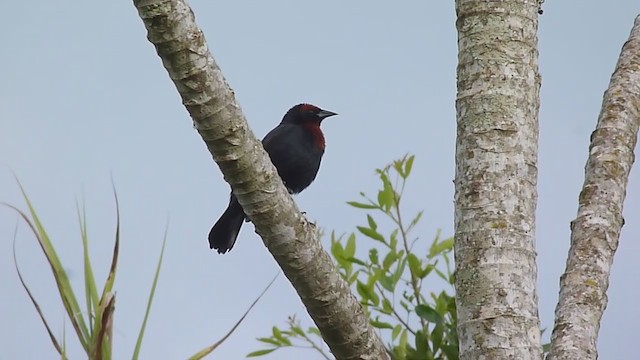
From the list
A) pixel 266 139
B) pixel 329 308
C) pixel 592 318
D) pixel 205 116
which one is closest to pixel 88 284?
pixel 205 116

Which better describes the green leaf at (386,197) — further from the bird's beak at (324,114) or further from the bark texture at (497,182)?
the bird's beak at (324,114)

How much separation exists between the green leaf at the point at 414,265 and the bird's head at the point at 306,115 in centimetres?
238

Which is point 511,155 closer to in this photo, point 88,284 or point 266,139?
point 88,284

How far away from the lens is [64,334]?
2.04m

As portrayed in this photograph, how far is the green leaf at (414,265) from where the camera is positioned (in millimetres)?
3402

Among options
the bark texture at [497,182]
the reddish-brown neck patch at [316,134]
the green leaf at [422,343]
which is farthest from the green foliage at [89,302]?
the reddish-brown neck patch at [316,134]

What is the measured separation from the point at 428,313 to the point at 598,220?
2.04 ft

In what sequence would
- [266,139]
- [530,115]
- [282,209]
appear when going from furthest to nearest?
[266,139] → [530,115] → [282,209]

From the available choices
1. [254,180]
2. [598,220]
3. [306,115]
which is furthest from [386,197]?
[306,115]

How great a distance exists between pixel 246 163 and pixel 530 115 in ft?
2.54

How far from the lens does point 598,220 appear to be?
3.07 meters

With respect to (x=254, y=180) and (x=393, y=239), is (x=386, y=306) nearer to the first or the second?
(x=393, y=239)

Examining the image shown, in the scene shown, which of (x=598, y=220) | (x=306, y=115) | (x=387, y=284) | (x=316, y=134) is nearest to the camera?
(x=598, y=220)

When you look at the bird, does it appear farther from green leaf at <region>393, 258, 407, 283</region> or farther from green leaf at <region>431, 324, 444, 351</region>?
green leaf at <region>431, 324, 444, 351</region>
